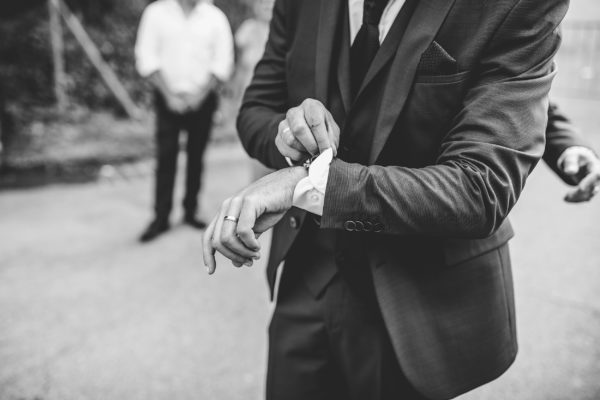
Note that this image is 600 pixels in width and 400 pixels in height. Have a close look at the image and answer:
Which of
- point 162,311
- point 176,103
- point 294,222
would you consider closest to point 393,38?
point 294,222

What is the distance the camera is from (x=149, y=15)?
482 centimetres

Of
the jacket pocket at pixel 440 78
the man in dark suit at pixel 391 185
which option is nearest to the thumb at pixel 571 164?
the man in dark suit at pixel 391 185

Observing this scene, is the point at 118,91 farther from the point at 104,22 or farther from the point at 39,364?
the point at 39,364

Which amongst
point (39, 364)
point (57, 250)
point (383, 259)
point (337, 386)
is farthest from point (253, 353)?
point (57, 250)

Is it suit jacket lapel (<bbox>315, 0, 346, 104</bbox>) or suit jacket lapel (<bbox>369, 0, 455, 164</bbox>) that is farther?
suit jacket lapel (<bbox>315, 0, 346, 104</bbox>)

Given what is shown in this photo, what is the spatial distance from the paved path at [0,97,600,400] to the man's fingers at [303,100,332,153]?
2090 mm

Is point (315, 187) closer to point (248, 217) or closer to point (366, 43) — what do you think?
point (248, 217)

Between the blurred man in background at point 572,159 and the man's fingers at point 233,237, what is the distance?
3.47 feet

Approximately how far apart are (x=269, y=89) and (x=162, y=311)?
95.0 inches

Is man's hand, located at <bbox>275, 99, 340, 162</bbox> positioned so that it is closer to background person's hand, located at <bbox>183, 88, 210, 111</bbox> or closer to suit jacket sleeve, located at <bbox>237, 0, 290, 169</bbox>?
suit jacket sleeve, located at <bbox>237, 0, 290, 169</bbox>

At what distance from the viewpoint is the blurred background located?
9.74 ft

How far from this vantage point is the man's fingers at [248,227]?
110 cm

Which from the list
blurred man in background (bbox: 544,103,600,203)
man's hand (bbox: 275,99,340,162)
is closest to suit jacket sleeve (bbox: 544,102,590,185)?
blurred man in background (bbox: 544,103,600,203)

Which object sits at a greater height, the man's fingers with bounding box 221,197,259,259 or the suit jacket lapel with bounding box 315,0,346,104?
the suit jacket lapel with bounding box 315,0,346,104
